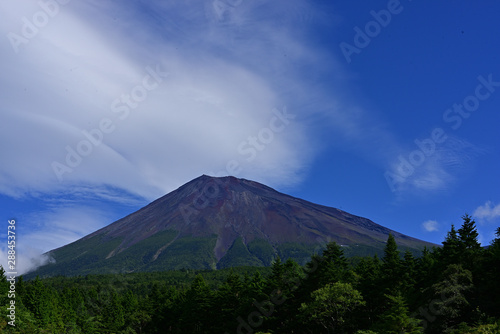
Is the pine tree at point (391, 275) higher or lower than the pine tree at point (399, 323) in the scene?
higher

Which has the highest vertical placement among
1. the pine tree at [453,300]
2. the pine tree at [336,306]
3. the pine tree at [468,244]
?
the pine tree at [468,244]

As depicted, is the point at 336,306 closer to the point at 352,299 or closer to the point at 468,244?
the point at 352,299

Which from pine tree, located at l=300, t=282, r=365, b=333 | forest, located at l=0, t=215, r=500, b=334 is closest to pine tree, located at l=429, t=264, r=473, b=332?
forest, located at l=0, t=215, r=500, b=334

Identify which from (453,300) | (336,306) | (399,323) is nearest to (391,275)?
(336,306)

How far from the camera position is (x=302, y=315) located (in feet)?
135

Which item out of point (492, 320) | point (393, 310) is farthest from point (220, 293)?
point (492, 320)

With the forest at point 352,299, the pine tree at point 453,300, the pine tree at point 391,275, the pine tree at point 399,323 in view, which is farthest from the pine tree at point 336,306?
the pine tree at point 399,323

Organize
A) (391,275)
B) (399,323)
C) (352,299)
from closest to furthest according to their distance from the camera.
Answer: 1. (399,323)
2. (352,299)
3. (391,275)

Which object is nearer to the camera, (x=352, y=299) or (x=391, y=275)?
(x=352, y=299)

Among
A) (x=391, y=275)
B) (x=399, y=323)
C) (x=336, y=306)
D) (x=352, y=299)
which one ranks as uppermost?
(x=391, y=275)

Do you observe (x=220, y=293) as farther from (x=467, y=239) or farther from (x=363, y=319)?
(x=467, y=239)

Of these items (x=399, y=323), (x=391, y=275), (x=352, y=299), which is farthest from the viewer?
(x=391, y=275)

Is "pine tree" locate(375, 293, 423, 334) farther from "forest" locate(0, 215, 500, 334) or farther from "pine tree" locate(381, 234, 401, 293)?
"pine tree" locate(381, 234, 401, 293)

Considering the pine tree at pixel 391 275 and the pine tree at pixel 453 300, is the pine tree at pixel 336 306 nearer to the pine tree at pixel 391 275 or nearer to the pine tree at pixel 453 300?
the pine tree at pixel 391 275
